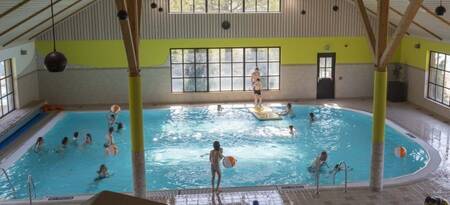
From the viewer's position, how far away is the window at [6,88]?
61.6 feet

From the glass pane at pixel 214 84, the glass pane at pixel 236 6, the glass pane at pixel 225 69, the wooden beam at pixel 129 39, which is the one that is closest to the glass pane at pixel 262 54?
the glass pane at pixel 225 69

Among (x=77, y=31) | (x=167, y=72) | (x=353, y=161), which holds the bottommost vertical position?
(x=353, y=161)

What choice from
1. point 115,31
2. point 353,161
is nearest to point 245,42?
point 115,31

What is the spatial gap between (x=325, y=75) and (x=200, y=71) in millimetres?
5873

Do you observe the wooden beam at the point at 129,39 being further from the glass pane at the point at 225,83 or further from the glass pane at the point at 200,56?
the glass pane at the point at 225,83

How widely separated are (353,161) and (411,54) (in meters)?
9.59

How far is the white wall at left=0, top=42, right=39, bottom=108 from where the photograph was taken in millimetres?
A: 19703

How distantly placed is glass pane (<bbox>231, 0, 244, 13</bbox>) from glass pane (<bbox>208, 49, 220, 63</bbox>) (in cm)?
196

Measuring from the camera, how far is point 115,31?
22.3 metres

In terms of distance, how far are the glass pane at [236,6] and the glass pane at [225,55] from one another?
5.85ft

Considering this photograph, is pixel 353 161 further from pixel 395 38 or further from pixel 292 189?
pixel 395 38

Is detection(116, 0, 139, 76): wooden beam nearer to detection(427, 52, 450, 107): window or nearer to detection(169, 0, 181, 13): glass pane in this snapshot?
detection(169, 0, 181, 13): glass pane

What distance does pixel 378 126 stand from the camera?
37.2 feet

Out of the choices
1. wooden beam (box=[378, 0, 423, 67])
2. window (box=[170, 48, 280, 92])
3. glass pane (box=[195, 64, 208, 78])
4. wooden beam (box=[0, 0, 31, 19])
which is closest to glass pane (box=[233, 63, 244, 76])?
window (box=[170, 48, 280, 92])
